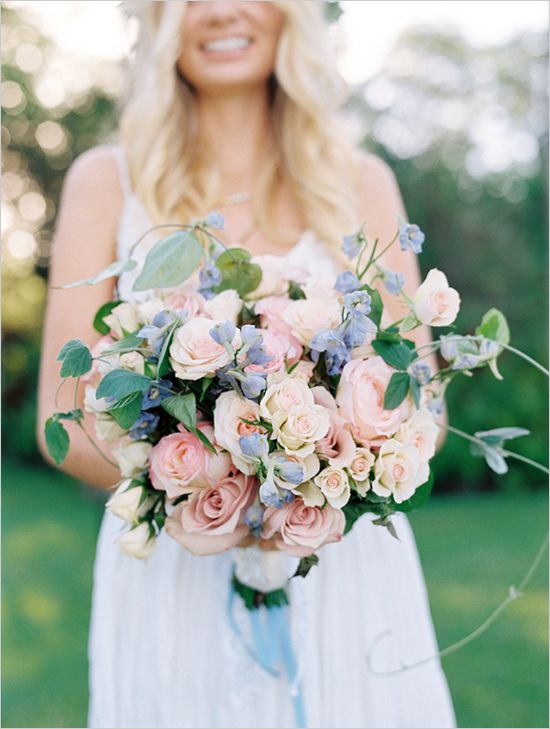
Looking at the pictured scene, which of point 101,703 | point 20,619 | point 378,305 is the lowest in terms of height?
point 20,619

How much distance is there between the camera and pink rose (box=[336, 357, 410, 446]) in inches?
55.5

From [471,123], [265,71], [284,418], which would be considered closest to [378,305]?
[284,418]

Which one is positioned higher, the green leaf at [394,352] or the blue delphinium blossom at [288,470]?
the green leaf at [394,352]

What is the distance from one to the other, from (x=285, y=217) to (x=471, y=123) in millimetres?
6427

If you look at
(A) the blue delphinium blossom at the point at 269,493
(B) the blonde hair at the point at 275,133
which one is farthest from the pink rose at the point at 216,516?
(B) the blonde hair at the point at 275,133

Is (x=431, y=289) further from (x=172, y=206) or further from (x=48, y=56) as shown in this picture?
(x=48, y=56)

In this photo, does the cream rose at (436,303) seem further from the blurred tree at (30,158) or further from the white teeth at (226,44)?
the blurred tree at (30,158)

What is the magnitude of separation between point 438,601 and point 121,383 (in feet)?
16.1

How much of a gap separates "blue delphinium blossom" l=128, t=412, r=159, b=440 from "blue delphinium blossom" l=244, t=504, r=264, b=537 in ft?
0.71

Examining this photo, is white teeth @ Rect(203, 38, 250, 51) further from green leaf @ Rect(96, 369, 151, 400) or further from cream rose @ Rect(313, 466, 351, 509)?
cream rose @ Rect(313, 466, 351, 509)

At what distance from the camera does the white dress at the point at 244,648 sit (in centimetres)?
189

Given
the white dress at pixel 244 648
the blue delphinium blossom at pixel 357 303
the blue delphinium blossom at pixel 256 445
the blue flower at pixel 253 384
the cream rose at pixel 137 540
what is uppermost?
the blue delphinium blossom at pixel 357 303

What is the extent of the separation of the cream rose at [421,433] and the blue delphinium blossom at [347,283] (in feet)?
0.78

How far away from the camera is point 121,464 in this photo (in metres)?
1.52
